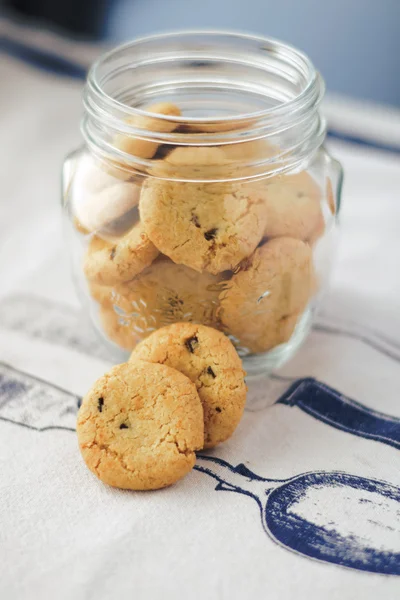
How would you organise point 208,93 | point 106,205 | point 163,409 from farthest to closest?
1. point 208,93
2. point 106,205
3. point 163,409

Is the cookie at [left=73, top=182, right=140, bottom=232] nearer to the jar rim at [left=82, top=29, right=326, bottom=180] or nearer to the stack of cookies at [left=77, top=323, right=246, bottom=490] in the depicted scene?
the jar rim at [left=82, top=29, right=326, bottom=180]

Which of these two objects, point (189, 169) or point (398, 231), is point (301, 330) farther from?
point (398, 231)

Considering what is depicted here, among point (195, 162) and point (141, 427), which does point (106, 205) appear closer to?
point (195, 162)

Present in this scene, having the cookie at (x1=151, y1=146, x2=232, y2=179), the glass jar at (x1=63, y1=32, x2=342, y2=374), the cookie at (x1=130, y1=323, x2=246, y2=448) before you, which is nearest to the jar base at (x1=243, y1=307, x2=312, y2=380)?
the glass jar at (x1=63, y1=32, x2=342, y2=374)

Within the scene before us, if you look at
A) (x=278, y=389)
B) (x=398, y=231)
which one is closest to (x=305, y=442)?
(x=278, y=389)

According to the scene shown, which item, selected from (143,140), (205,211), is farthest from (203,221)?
(143,140)

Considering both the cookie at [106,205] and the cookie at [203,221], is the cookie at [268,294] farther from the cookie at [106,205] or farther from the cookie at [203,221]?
the cookie at [106,205]
